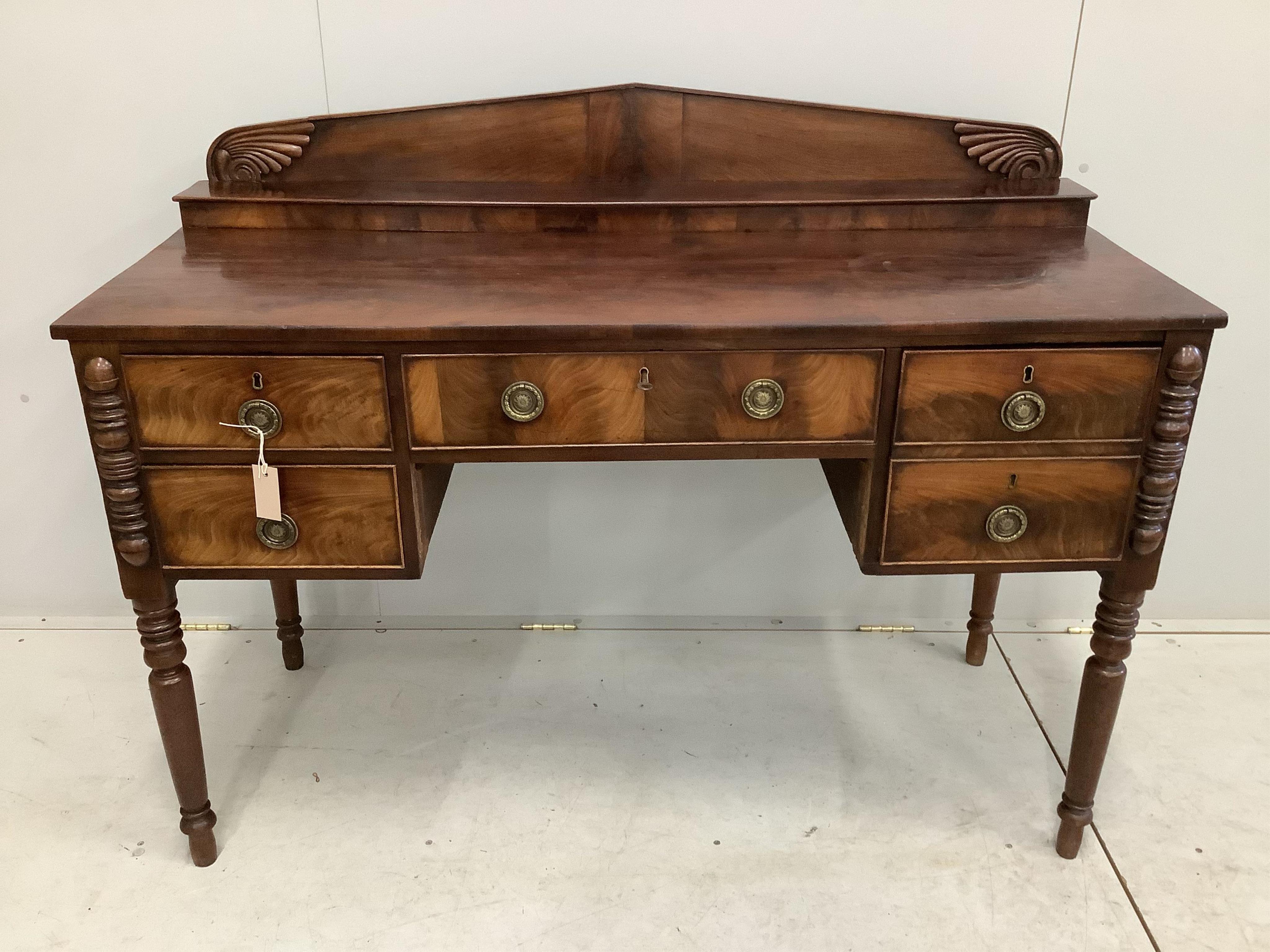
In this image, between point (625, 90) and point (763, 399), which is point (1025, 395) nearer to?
point (763, 399)

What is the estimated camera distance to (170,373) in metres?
1.42

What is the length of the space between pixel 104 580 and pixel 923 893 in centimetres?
180

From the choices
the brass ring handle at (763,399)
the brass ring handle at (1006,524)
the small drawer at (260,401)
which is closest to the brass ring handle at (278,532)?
the small drawer at (260,401)

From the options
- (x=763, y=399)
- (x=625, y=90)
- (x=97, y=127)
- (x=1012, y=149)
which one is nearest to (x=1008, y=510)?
(x=763, y=399)

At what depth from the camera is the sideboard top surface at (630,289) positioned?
1.40 meters

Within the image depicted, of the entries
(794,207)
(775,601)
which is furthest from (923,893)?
(794,207)

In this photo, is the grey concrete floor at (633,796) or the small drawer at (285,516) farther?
the grey concrete floor at (633,796)

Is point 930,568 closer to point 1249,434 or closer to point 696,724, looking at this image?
point 696,724

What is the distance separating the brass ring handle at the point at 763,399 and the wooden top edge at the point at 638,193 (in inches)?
18.2

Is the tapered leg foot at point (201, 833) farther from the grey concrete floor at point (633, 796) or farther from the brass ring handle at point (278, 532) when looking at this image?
the brass ring handle at point (278, 532)

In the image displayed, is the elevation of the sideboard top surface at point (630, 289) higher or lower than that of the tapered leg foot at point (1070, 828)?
higher

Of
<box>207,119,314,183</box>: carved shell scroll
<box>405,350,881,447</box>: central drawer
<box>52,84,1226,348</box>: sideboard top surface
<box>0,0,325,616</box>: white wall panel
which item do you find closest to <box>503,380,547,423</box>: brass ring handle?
<box>405,350,881,447</box>: central drawer

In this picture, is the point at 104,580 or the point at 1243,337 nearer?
the point at 1243,337

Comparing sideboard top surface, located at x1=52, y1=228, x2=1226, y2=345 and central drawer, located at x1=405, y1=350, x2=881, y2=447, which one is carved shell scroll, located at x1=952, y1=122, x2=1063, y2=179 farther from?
central drawer, located at x1=405, y1=350, x2=881, y2=447
